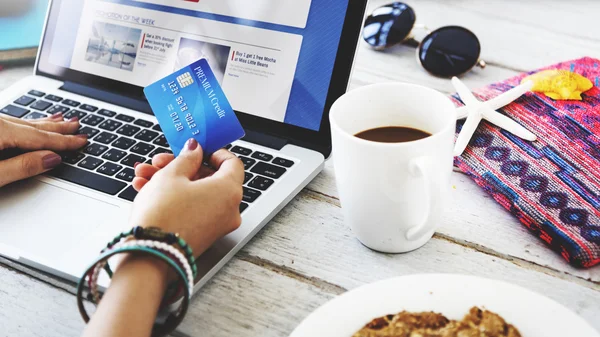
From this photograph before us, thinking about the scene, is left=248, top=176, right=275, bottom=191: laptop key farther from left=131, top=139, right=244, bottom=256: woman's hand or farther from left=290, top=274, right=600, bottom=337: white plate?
left=290, top=274, right=600, bottom=337: white plate

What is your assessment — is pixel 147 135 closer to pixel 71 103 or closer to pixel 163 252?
pixel 71 103

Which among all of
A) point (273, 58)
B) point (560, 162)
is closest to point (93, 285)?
point (273, 58)

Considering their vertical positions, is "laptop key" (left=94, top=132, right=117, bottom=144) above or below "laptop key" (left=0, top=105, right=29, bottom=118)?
above

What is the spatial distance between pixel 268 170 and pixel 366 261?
0.17 m

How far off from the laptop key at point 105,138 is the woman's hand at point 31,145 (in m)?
0.02

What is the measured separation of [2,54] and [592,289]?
0.98 m

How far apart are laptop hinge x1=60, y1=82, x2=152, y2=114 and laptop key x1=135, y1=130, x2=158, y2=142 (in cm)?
6

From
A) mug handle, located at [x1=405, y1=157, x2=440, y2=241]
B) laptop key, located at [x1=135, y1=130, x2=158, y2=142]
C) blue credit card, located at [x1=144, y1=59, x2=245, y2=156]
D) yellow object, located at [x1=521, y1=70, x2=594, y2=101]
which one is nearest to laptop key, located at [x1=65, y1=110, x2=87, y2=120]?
laptop key, located at [x1=135, y1=130, x2=158, y2=142]

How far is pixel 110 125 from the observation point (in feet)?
2.42

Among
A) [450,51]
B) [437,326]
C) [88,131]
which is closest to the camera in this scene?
[437,326]

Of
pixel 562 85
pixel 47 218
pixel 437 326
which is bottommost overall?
pixel 47 218

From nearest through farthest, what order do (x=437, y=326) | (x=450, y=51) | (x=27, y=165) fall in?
1. (x=437, y=326)
2. (x=27, y=165)
3. (x=450, y=51)

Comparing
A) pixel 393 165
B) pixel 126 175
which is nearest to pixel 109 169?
pixel 126 175

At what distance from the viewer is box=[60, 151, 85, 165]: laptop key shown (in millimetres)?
677
